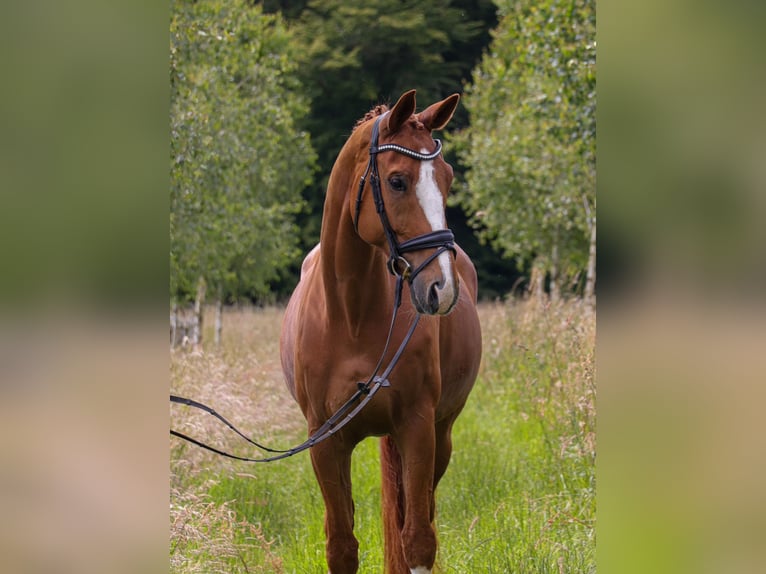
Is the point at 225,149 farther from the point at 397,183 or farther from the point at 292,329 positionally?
the point at 397,183

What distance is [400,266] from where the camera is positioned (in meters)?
3.04

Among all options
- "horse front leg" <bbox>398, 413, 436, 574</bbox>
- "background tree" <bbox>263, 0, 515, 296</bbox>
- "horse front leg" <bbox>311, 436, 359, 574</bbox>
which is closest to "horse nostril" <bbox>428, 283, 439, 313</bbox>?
"horse front leg" <bbox>398, 413, 436, 574</bbox>

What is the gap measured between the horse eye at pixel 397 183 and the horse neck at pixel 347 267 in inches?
16.0

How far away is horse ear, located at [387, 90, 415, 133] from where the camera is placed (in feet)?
10.0

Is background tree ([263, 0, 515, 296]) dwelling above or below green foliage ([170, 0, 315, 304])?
above

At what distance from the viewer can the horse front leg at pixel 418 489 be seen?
3.49m

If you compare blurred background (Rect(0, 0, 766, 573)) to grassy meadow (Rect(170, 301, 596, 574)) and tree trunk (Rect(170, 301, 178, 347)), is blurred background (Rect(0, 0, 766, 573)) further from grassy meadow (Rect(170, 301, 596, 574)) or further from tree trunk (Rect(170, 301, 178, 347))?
tree trunk (Rect(170, 301, 178, 347))

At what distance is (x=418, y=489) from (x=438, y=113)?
152 centimetres
